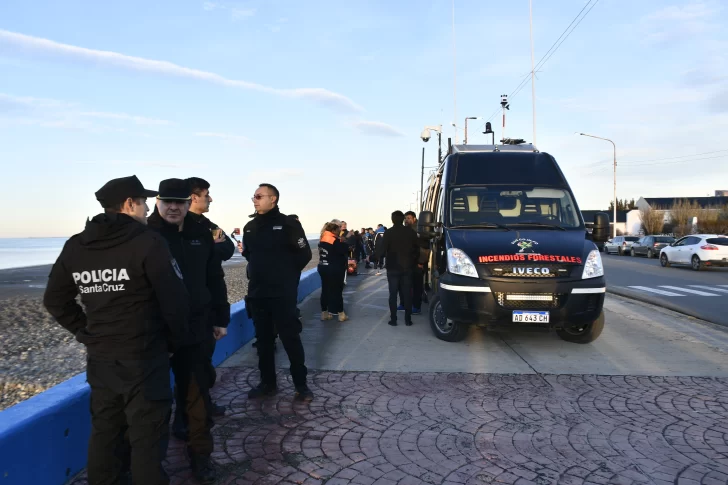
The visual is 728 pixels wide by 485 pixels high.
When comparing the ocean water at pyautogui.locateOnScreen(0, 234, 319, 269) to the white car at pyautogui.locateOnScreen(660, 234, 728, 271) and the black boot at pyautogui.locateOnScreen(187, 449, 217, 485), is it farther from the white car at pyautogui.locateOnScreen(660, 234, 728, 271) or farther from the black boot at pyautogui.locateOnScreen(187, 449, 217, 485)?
the white car at pyautogui.locateOnScreen(660, 234, 728, 271)

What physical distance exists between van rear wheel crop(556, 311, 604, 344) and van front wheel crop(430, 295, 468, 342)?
4.40 feet

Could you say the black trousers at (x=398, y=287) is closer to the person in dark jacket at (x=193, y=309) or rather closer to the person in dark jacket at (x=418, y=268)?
the person in dark jacket at (x=418, y=268)

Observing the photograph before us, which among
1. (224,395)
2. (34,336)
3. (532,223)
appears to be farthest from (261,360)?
(34,336)

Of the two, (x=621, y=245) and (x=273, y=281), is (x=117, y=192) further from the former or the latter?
(x=621, y=245)

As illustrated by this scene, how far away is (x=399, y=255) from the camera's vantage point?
7973mm

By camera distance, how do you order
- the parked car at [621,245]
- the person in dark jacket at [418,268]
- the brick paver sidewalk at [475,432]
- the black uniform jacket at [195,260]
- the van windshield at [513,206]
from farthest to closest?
the parked car at [621,245] < the person in dark jacket at [418,268] < the van windshield at [513,206] < the black uniform jacket at [195,260] < the brick paver sidewalk at [475,432]

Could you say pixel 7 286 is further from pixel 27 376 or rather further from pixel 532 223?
pixel 532 223

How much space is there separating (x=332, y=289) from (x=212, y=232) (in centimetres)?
489

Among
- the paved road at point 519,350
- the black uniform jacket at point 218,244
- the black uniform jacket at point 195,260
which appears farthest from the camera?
the paved road at point 519,350

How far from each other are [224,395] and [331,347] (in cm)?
214

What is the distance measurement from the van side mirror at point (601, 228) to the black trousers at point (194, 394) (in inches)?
219

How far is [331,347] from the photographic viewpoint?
21.8 feet

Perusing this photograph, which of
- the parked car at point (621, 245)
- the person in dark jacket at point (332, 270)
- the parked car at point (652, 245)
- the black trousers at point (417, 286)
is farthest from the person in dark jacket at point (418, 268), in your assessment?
the parked car at point (621, 245)

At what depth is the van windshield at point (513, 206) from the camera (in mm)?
6938
